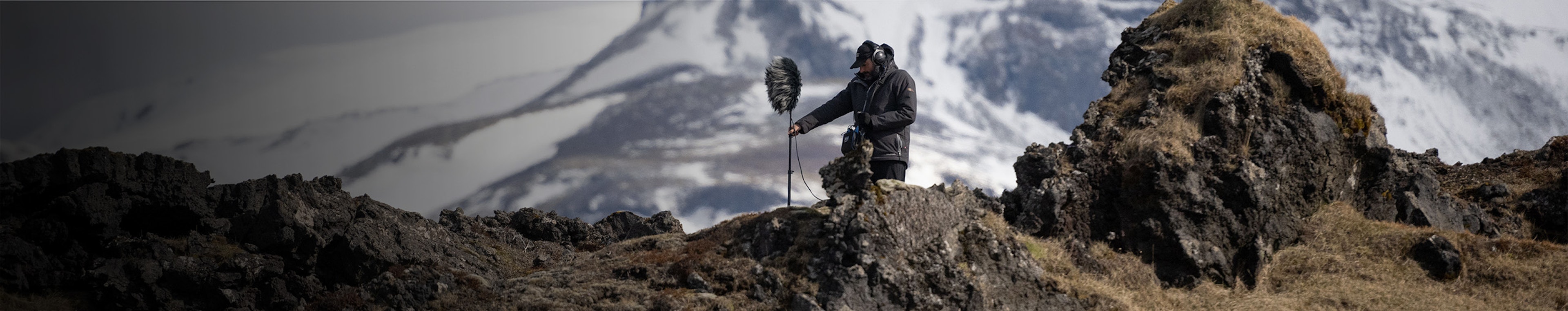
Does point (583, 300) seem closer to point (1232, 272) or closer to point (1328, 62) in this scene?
point (1232, 272)

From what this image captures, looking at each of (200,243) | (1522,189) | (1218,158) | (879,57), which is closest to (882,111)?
(879,57)

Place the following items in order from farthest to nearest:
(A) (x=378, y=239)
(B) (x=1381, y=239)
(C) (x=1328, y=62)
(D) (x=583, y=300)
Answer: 1. (C) (x=1328, y=62)
2. (B) (x=1381, y=239)
3. (A) (x=378, y=239)
4. (D) (x=583, y=300)

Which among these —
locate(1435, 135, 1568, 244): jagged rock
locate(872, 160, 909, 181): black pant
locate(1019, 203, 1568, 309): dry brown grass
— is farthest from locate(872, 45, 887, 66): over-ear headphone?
locate(1435, 135, 1568, 244): jagged rock

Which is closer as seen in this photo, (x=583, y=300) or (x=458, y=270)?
(x=583, y=300)

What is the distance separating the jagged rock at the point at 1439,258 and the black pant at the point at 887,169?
858 cm

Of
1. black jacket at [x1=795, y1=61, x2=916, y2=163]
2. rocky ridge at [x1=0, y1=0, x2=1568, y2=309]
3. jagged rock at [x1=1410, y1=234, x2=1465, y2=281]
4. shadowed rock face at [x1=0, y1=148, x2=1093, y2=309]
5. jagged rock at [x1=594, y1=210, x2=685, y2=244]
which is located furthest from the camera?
jagged rock at [x1=594, y1=210, x2=685, y2=244]

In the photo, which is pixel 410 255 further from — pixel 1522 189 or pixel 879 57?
pixel 1522 189

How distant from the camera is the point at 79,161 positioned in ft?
55.9

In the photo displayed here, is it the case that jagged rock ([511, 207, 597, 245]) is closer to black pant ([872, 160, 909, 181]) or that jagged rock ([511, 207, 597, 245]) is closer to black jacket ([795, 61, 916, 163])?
black jacket ([795, 61, 916, 163])

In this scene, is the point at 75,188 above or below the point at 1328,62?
below

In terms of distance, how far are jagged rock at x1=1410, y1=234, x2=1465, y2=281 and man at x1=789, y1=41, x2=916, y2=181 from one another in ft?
28.1

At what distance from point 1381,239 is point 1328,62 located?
350 centimetres

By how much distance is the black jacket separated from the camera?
17.1m

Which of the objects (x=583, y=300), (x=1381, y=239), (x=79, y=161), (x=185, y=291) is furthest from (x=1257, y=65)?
(x=79, y=161)
